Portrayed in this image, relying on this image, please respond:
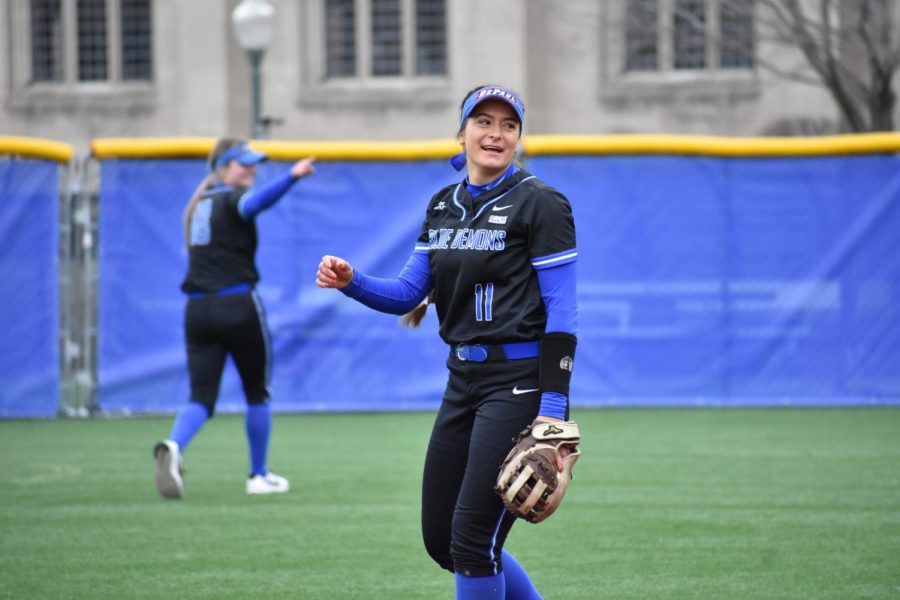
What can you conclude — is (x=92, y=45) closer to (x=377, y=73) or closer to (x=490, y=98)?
(x=377, y=73)

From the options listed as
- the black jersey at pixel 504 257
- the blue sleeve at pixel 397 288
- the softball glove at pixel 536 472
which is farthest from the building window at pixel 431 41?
the softball glove at pixel 536 472

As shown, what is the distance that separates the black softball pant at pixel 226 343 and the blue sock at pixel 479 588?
4380mm

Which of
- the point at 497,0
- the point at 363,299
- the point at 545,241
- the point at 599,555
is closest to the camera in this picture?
the point at 545,241

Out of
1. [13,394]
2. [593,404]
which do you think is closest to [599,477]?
[593,404]

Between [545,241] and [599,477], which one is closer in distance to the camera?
[545,241]

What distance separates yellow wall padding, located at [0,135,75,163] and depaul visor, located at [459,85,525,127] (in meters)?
9.36

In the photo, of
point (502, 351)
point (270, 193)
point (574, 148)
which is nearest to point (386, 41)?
point (574, 148)

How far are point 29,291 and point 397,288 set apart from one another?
30.4 feet

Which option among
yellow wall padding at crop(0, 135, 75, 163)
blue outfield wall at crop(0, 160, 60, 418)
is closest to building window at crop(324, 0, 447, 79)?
A: yellow wall padding at crop(0, 135, 75, 163)

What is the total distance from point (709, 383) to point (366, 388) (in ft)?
10.7

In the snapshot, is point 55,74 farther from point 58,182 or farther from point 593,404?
point 593,404

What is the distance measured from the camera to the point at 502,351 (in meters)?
4.73

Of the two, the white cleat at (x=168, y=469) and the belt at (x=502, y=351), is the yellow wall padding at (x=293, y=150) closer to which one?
the white cleat at (x=168, y=469)

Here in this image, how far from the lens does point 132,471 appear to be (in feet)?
33.0
